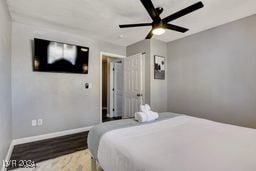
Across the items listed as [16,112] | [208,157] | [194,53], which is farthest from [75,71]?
[208,157]

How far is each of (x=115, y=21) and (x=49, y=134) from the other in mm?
2851

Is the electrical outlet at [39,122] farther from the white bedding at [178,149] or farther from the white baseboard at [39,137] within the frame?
the white bedding at [178,149]

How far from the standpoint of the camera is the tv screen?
2.94 metres

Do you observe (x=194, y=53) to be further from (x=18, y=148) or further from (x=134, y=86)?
(x=18, y=148)

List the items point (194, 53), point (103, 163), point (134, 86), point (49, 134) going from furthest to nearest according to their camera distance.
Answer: point (134, 86) < point (194, 53) < point (49, 134) < point (103, 163)

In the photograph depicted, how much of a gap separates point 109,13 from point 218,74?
253 centimetres

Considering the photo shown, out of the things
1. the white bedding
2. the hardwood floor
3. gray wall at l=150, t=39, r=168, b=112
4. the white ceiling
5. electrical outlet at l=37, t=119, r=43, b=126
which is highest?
the white ceiling

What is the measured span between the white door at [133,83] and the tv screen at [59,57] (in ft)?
4.13

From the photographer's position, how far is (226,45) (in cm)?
285

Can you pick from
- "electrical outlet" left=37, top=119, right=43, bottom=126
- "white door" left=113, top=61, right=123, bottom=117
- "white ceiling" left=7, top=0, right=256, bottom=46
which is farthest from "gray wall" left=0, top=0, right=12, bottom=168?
"white door" left=113, top=61, right=123, bottom=117

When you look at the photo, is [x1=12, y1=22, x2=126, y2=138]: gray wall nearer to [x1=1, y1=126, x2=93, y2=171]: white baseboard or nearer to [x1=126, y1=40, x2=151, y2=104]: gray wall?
[x1=1, y1=126, x2=93, y2=171]: white baseboard

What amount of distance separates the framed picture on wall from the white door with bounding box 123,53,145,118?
33 cm

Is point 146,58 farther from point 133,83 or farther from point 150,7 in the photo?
point 150,7

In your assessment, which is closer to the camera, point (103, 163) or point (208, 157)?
point (208, 157)
